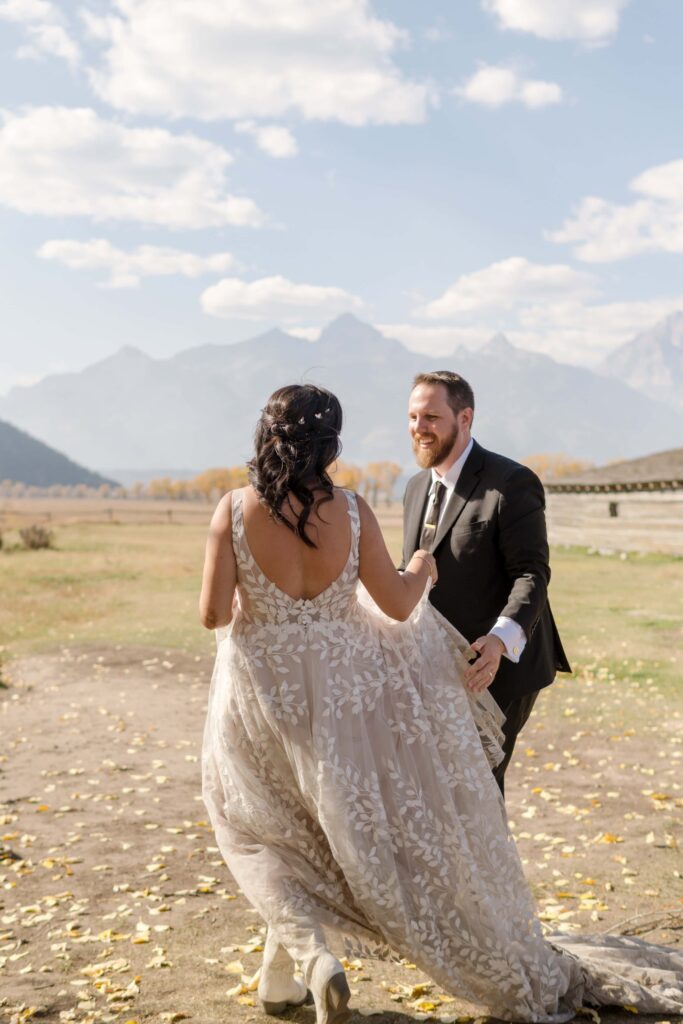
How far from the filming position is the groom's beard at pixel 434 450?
4.50 m

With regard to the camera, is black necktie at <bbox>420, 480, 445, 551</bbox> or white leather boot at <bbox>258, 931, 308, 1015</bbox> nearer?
white leather boot at <bbox>258, 931, 308, 1015</bbox>

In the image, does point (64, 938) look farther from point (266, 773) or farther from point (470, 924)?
point (470, 924)

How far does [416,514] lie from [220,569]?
143cm

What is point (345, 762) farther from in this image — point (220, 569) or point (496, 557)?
point (496, 557)

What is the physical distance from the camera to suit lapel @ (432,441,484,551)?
4531 millimetres

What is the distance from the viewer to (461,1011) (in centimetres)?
412

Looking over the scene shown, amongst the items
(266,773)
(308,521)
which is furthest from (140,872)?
(308,521)

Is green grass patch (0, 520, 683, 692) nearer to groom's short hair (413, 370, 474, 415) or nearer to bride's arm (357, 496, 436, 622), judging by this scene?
groom's short hair (413, 370, 474, 415)

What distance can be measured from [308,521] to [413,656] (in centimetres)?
83

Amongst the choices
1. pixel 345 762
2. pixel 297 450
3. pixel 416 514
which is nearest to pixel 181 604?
pixel 416 514

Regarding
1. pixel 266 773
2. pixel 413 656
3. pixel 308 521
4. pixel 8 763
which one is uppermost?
pixel 308 521

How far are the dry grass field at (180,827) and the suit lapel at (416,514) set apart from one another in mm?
2165

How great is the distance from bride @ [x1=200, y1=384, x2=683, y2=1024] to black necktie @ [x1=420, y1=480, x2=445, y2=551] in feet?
1.92

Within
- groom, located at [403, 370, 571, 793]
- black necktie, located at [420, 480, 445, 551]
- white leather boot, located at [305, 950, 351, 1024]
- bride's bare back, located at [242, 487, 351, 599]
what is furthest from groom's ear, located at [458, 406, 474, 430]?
white leather boot, located at [305, 950, 351, 1024]
